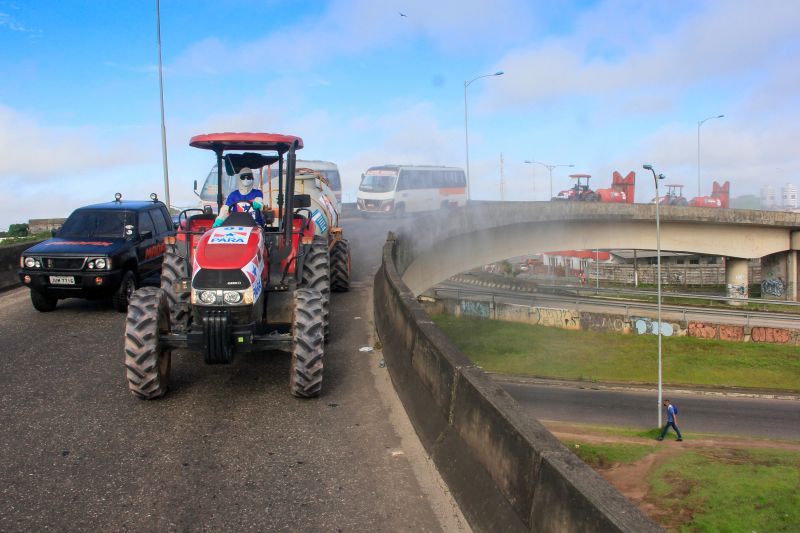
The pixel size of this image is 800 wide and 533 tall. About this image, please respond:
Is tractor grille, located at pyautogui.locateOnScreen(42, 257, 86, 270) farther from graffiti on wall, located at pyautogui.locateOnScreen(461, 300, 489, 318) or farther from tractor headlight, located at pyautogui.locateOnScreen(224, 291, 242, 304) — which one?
graffiti on wall, located at pyautogui.locateOnScreen(461, 300, 489, 318)

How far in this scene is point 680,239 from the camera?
4403 cm

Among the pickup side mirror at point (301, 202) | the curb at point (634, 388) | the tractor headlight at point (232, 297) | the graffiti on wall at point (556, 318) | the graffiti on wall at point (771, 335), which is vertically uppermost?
the pickup side mirror at point (301, 202)

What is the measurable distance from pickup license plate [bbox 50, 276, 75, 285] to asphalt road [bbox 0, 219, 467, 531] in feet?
8.68

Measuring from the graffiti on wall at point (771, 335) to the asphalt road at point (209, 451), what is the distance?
129ft

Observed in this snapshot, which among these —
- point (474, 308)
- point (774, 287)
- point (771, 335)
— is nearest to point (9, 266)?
point (474, 308)

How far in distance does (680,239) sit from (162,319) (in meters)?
41.9

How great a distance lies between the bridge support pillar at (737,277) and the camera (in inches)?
1962

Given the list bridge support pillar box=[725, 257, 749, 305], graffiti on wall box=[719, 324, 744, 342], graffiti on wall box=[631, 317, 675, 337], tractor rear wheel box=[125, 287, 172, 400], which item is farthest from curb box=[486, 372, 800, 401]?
tractor rear wheel box=[125, 287, 172, 400]

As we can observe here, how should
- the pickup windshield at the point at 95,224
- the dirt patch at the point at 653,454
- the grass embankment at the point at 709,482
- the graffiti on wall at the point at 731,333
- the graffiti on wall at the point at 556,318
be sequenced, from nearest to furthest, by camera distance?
the pickup windshield at the point at 95,224, the grass embankment at the point at 709,482, the dirt patch at the point at 653,454, the graffiti on wall at the point at 731,333, the graffiti on wall at the point at 556,318

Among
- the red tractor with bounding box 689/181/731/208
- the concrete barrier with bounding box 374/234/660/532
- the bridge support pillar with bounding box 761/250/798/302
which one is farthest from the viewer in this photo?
the red tractor with bounding box 689/181/731/208

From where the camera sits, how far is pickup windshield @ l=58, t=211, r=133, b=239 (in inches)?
546

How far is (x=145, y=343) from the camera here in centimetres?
740

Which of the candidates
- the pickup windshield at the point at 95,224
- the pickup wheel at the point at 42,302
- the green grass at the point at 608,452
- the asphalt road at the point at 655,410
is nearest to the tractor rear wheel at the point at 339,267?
the pickup windshield at the point at 95,224

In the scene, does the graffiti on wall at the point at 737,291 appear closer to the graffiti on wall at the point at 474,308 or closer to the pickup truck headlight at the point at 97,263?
the graffiti on wall at the point at 474,308
